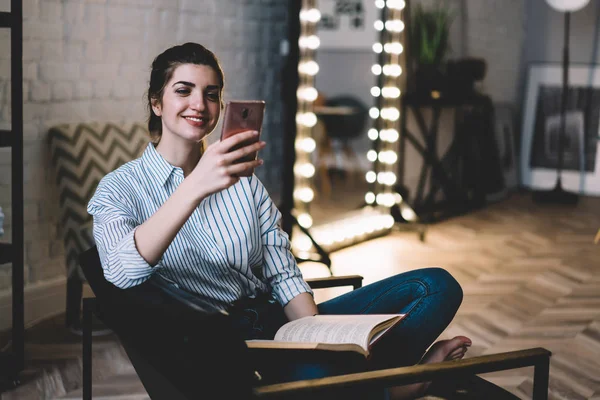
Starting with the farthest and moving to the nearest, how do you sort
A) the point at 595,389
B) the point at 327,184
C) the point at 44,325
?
the point at 327,184
the point at 44,325
the point at 595,389

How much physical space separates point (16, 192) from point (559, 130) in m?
4.98

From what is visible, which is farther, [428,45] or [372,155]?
[428,45]

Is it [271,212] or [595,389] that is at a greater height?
[271,212]

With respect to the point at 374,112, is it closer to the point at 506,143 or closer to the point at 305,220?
the point at 305,220

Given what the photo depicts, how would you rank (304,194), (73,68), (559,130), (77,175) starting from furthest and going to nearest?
(559,130) < (304,194) < (73,68) < (77,175)

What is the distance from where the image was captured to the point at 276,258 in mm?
1739

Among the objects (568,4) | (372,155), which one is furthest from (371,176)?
(568,4)

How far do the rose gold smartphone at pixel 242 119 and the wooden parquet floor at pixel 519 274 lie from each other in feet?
4.34

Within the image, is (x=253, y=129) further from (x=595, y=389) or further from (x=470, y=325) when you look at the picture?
(x=470, y=325)

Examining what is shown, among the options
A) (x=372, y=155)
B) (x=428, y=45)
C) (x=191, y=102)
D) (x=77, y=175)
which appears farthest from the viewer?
(x=428, y=45)

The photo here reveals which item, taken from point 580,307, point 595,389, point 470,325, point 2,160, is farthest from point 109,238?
point 580,307

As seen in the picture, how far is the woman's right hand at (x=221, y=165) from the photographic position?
1.28 metres

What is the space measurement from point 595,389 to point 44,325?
6.62 ft

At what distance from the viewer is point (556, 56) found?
6387 mm
